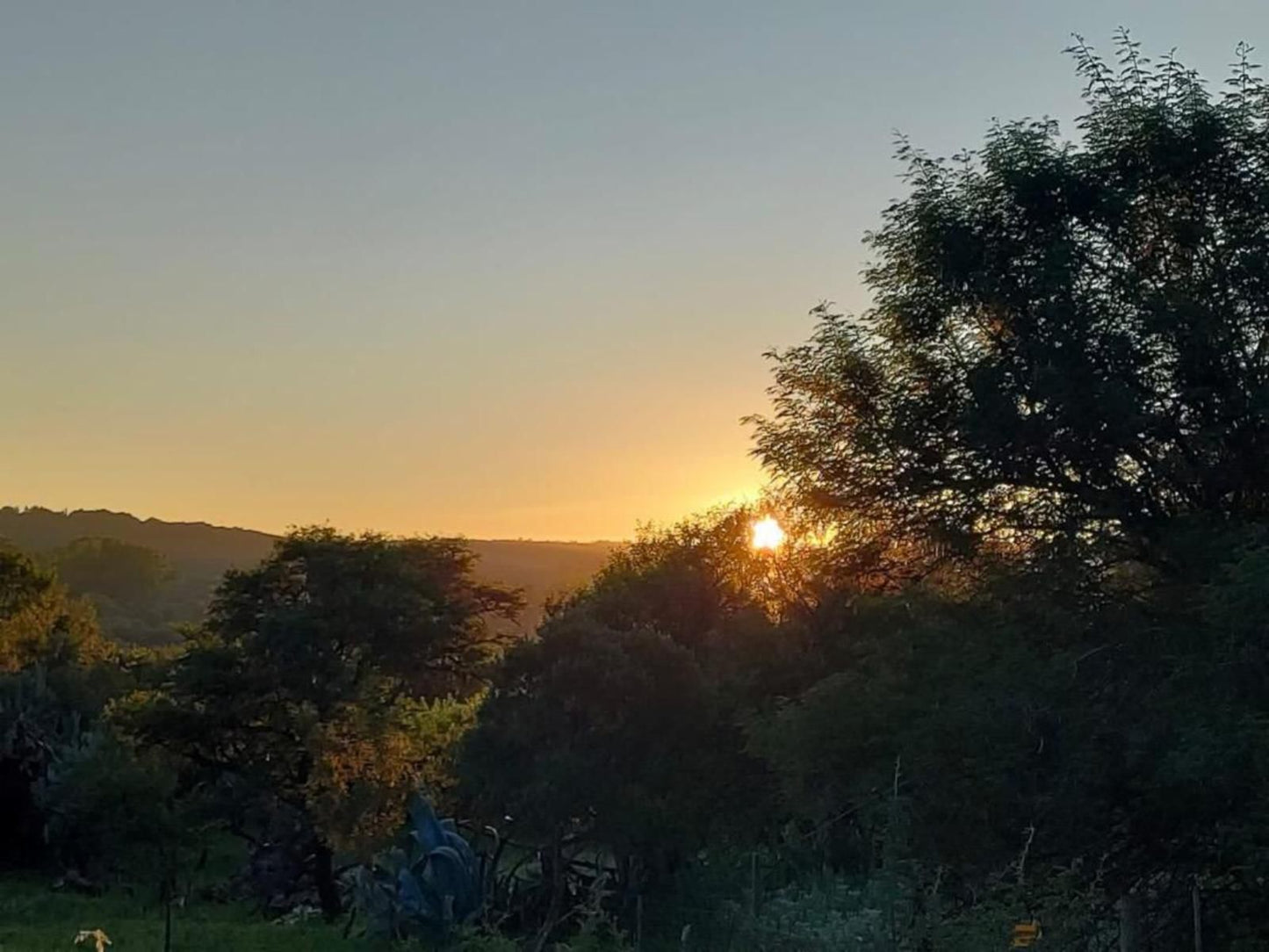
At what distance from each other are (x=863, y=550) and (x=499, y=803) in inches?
220

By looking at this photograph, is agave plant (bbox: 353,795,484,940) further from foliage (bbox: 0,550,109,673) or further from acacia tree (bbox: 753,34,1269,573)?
foliage (bbox: 0,550,109,673)

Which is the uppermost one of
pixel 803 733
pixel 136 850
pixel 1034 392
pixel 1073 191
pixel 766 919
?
pixel 1073 191

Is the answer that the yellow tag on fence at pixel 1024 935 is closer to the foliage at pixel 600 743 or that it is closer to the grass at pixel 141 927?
the foliage at pixel 600 743

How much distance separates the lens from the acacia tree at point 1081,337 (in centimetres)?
1033

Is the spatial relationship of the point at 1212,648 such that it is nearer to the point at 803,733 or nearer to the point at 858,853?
the point at 803,733

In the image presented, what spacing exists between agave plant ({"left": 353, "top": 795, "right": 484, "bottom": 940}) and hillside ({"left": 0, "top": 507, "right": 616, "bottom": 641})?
59.1m

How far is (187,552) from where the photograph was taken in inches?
5022

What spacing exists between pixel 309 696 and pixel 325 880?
2.88 metres

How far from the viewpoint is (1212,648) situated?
388 inches

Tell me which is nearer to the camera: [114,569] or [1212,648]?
[1212,648]

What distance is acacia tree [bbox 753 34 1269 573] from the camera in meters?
10.3

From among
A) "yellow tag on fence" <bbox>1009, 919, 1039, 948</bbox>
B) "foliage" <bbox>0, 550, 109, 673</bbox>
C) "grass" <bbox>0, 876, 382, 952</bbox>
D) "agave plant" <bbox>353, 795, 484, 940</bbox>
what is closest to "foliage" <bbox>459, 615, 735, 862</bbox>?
"agave plant" <bbox>353, 795, 484, 940</bbox>

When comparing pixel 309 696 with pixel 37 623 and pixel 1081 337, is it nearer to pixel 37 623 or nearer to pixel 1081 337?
pixel 1081 337

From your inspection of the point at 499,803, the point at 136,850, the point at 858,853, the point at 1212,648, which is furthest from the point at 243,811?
the point at 1212,648
